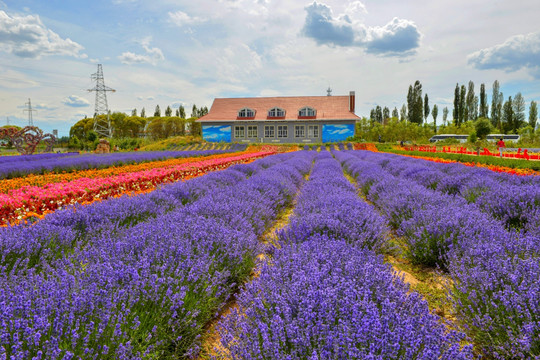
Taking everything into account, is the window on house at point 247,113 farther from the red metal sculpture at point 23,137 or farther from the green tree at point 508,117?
the green tree at point 508,117

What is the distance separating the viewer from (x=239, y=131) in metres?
34.6

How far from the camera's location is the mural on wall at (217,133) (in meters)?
34.2

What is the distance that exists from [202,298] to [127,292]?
48 centimetres

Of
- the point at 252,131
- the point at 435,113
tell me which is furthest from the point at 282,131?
the point at 435,113

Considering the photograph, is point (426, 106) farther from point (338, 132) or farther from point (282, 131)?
point (282, 131)

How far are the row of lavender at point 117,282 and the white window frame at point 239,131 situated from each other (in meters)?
31.4

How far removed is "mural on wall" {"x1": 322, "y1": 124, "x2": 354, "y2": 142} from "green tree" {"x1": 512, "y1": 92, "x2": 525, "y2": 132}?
33387 millimetres

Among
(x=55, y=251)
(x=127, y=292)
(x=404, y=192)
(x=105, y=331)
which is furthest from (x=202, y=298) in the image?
(x=404, y=192)

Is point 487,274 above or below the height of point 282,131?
→ below

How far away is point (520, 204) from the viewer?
3.63 m

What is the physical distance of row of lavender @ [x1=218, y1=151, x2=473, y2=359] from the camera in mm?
1204

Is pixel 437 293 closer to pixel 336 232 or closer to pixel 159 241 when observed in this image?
pixel 336 232

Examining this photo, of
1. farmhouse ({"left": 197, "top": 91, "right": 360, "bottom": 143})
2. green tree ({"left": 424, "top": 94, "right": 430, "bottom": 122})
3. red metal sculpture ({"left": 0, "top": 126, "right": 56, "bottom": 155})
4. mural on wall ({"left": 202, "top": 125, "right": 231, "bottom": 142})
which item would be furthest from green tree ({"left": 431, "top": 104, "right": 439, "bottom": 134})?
red metal sculpture ({"left": 0, "top": 126, "right": 56, "bottom": 155})

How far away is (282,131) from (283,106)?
3632mm
